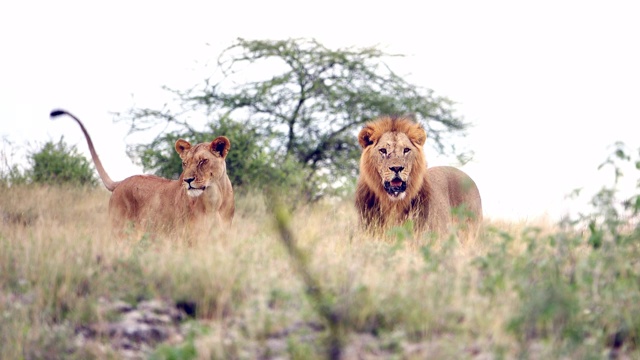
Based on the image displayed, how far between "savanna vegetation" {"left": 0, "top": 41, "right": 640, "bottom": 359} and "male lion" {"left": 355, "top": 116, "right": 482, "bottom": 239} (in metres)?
1.09

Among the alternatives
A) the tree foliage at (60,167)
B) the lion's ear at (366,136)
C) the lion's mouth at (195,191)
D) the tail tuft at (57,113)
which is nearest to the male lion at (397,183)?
the lion's ear at (366,136)

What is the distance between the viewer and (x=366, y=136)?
8.23 metres

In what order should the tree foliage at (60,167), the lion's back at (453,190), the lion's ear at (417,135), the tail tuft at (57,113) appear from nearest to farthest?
the lion's ear at (417,135) < the lion's back at (453,190) < the tail tuft at (57,113) < the tree foliage at (60,167)

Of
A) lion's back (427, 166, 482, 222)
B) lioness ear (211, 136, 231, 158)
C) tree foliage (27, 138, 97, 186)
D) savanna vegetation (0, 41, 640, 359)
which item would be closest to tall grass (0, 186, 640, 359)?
savanna vegetation (0, 41, 640, 359)

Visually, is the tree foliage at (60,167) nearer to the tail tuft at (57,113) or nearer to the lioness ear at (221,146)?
the tail tuft at (57,113)

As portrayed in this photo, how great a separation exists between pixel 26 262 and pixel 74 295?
30.5 inches

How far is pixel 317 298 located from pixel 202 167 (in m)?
3.38

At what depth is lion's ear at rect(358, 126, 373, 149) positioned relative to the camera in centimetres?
815

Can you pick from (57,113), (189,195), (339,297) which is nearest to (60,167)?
(57,113)

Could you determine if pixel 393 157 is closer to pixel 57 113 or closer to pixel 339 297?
pixel 339 297

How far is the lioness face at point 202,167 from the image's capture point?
7.88m

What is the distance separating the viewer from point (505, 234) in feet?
18.0

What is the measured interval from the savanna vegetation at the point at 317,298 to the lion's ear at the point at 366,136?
1497 mm

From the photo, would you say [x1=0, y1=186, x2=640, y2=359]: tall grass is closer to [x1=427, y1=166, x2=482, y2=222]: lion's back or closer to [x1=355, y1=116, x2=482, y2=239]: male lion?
[x1=355, y1=116, x2=482, y2=239]: male lion
